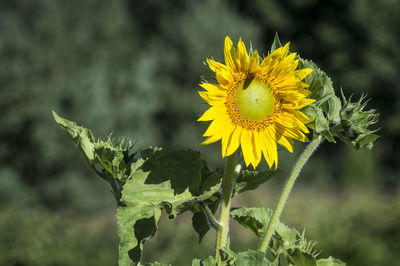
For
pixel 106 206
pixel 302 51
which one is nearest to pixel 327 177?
pixel 302 51

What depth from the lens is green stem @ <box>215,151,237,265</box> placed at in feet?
4.29

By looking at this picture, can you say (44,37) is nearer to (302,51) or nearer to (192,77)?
(192,77)

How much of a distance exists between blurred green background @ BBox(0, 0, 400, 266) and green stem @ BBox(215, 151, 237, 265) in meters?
8.22

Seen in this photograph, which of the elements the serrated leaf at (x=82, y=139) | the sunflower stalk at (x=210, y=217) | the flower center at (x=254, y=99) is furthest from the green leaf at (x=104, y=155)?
the flower center at (x=254, y=99)

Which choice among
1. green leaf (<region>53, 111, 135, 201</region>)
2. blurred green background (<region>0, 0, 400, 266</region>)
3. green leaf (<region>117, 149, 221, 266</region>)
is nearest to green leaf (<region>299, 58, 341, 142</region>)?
green leaf (<region>117, 149, 221, 266</region>)

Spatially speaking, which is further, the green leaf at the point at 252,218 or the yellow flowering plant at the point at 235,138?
the green leaf at the point at 252,218

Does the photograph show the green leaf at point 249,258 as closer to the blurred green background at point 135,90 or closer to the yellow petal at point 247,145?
the yellow petal at point 247,145

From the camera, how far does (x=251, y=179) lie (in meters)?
1.43

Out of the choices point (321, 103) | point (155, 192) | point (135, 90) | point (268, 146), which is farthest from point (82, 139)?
point (135, 90)

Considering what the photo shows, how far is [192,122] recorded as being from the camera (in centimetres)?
1585

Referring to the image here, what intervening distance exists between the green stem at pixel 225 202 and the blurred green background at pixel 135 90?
324 inches

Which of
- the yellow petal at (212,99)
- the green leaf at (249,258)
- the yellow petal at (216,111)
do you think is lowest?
the green leaf at (249,258)

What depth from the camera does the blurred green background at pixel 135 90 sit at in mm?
13195

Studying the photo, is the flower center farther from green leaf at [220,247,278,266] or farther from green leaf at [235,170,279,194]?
green leaf at [220,247,278,266]
